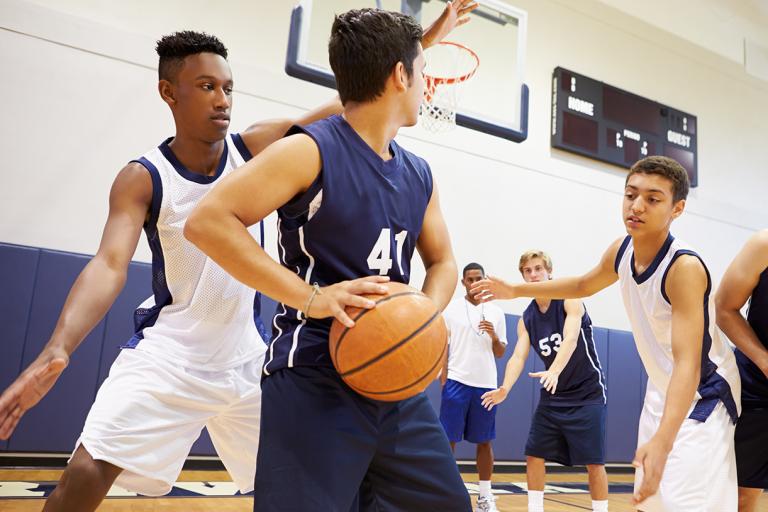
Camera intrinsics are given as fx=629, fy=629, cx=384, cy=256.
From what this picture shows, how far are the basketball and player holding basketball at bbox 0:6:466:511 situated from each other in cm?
Result: 87

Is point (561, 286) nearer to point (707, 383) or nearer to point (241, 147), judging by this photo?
point (707, 383)

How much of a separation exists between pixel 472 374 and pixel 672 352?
349 centimetres

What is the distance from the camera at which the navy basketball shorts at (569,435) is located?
4559mm

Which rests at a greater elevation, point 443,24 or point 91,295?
point 443,24

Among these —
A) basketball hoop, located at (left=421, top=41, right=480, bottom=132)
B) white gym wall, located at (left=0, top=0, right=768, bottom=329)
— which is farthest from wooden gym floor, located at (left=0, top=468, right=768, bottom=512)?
basketball hoop, located at (left=421, top=41, right=480, bottom=132)

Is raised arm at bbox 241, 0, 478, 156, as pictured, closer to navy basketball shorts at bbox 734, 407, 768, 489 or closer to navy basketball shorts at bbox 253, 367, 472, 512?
navy basketball shorts at bbox 253, 367, 472, 512

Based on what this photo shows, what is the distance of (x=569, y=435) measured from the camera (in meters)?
4.62

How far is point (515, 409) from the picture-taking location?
7.79 meters

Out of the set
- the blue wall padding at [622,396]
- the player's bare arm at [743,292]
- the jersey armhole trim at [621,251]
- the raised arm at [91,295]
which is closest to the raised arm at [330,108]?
the raised arm at [91,295]

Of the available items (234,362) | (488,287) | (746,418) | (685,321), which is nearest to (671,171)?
(685,321)

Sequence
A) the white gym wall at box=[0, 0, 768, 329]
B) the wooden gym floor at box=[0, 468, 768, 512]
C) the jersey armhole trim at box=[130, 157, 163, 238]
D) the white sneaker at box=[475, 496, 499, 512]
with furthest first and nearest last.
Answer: the white gym wall at box=[0, 0, 768, 329] → the white sneaker at box=[475, 496, 499, 512] → the wooden gym floor at box=[0, 468, 768, 512] → the jersey armhole trim at box=[130, 157, 163, 238]

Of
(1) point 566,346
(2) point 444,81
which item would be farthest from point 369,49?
(2) point 444,81

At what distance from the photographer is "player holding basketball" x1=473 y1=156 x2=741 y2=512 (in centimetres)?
217

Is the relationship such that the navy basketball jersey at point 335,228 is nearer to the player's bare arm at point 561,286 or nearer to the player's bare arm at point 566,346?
the player's bare arm at point 561,286
